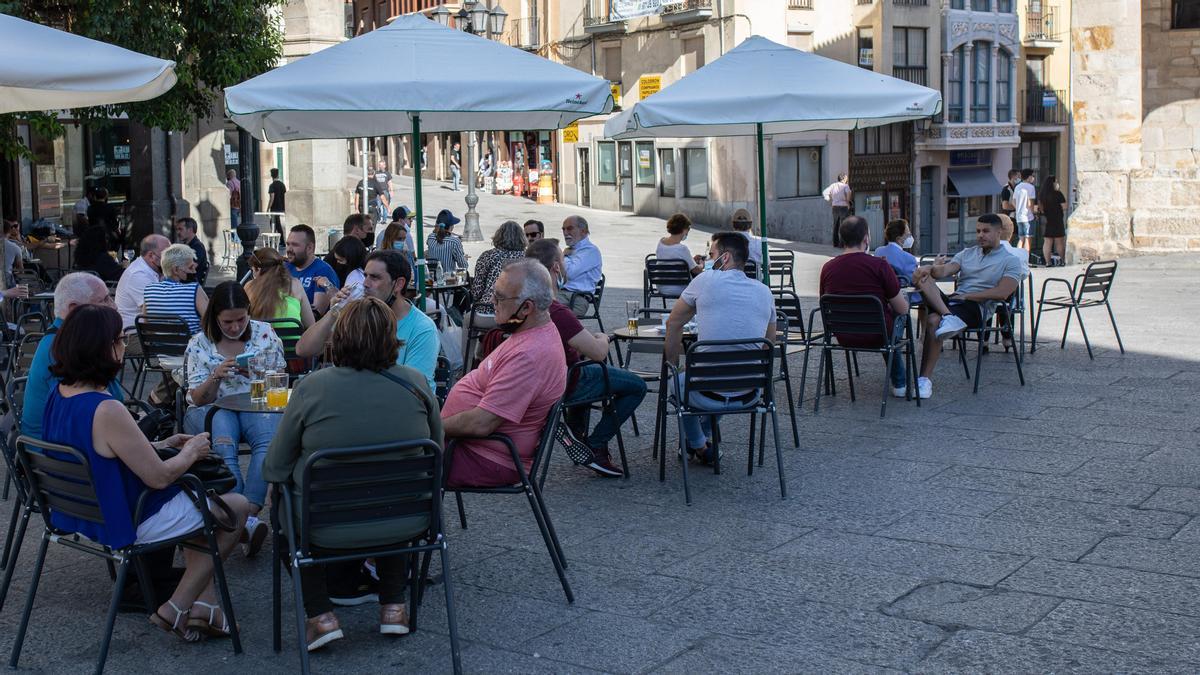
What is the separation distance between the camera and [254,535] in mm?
5742

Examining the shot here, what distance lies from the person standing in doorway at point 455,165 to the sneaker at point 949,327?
3371 cm

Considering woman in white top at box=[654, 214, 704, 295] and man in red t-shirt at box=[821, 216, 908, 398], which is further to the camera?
woman in white top at box=[654, 214, 704, 295]

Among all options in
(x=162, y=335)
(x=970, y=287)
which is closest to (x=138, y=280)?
(x=162, y=335)

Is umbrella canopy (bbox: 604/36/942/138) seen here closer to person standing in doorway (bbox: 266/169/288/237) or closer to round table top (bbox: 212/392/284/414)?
round table top (bbox: 212/392/284/414)

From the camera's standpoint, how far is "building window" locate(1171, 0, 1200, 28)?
2467cm

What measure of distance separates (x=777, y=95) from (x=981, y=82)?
32881mm

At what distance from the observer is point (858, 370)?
10.5 m

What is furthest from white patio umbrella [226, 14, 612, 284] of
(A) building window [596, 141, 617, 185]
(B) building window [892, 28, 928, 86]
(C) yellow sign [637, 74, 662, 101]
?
(A) building window [596, 141, 617, 185]

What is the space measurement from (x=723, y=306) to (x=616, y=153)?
3208cm

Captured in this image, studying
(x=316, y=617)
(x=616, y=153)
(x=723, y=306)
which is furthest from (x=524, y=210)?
(x=316, y=617)

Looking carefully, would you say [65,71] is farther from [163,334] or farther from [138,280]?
[138,280]

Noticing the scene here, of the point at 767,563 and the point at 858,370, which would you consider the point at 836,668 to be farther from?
the point at 858,370

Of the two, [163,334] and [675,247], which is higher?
[675,247]

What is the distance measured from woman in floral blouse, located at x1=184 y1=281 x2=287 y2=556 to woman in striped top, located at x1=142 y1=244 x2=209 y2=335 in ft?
7.31
